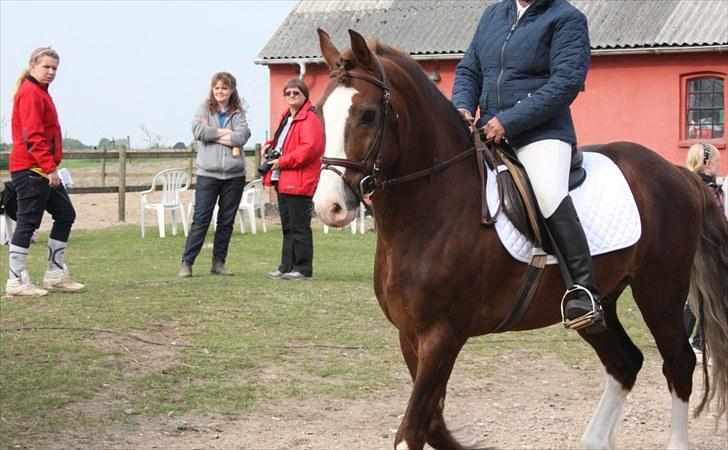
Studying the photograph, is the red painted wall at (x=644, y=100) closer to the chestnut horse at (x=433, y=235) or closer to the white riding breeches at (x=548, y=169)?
the chestnut horse at (x=433, y=235)

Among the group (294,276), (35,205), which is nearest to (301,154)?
(294,276)

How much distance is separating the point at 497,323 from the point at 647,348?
5.17m

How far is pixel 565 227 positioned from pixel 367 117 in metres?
1.48

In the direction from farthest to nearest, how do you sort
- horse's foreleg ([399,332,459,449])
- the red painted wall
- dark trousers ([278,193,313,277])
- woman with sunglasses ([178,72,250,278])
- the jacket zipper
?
the red painted wall, dark trousers ([278,193,313,277]), woman with sunglasses ([178,72,250,278]), the jacket zipper, horse's foreleg ([399,332,459,449])

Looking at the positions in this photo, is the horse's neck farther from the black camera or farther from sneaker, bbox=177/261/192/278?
sneaker, bbox=177/261/192/278

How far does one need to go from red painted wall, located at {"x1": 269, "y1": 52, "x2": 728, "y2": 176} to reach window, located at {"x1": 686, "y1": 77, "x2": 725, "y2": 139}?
0.83 feet

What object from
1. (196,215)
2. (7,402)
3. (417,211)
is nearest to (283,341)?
(7,402)

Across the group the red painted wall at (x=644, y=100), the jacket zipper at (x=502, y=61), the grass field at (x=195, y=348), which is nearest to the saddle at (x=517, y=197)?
the jacket zipper at (x=502, y=61)

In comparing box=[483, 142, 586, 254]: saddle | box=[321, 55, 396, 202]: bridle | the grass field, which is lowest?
the grass field

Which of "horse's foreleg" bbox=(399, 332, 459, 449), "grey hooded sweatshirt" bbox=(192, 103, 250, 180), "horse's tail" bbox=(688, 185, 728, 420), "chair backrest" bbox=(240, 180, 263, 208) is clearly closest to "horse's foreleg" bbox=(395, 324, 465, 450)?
"horse's foreleg" bbox=(399, 332, 459, 449)

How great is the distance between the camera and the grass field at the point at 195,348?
8.20m

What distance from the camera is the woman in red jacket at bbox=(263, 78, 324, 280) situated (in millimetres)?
13401

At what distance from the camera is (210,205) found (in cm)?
1394

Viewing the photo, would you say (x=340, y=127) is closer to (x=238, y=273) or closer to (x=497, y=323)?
(x=497, y=323)
